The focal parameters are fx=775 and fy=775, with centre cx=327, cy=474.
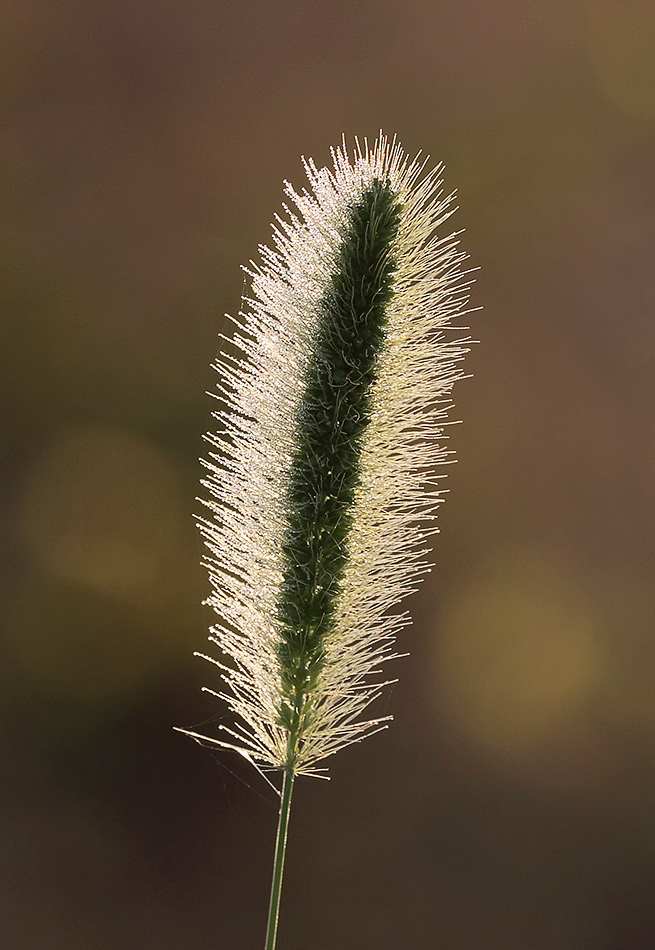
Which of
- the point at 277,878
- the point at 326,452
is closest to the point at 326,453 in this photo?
the point at 326,452

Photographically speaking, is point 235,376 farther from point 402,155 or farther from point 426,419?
point 402,155

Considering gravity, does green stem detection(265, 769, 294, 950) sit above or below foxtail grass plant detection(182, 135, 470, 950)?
below

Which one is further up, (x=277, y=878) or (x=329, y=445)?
(x=329, y=445)

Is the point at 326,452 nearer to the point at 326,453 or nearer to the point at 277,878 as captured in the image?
the point at 326,453

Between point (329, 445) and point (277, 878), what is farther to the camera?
point (329, 445)

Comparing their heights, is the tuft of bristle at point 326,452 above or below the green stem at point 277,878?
above

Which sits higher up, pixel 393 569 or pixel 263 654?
pixel 393 569

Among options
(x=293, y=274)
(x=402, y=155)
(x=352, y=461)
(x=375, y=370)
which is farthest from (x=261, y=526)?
(x=402, y=155)
